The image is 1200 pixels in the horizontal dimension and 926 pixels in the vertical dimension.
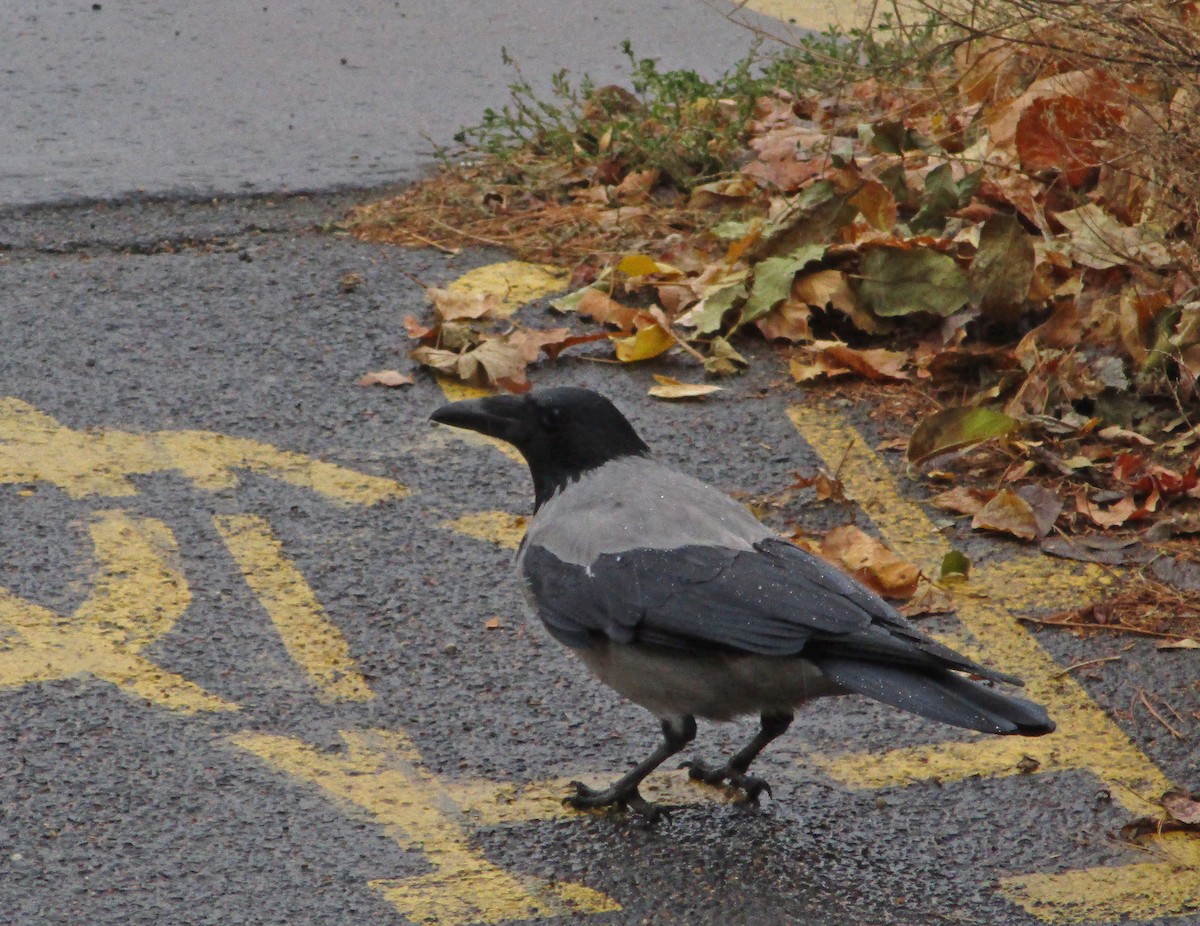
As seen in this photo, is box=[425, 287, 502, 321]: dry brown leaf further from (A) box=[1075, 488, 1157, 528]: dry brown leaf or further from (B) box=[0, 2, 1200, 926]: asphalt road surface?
(A) box=[1075, 488, 1157, 528]: dry brown leaf

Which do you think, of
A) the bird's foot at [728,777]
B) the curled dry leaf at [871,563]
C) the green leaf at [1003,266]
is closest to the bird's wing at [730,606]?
the bird's foot at [728,777]

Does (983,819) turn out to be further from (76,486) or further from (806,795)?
(76,486)

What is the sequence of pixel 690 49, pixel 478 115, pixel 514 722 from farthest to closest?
pixel 690 49 → pixel 478 115 → pixel 514 722

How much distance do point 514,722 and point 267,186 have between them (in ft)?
11.8

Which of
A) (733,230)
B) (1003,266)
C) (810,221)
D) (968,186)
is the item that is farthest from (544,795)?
(968,186)

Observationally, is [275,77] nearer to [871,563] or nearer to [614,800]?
[871,563]

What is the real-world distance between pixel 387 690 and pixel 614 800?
68 centimetres

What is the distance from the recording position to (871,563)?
13.9 feet

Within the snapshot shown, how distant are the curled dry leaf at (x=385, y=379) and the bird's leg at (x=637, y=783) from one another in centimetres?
208

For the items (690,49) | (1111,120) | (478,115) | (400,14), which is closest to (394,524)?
(1111,120)

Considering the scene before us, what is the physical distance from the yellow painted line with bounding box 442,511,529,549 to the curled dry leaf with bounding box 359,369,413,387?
82cm

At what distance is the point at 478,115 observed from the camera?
25.2ft

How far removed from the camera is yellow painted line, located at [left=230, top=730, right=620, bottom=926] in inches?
125

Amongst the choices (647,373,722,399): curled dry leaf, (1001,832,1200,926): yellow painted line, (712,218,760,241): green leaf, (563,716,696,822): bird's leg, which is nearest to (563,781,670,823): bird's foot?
(563,716,696,822): bird's leg
